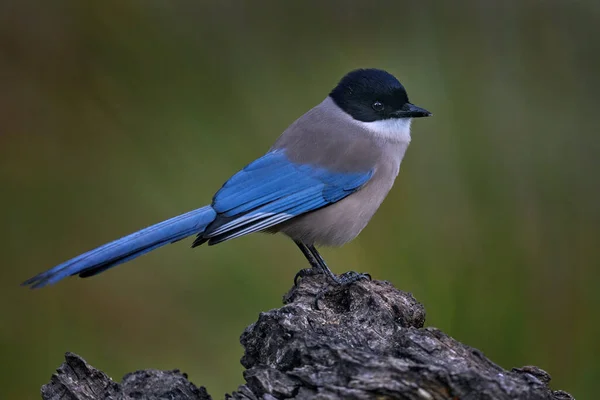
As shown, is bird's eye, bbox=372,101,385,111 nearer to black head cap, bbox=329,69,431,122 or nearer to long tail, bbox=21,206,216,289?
black head cap, bbox=329,69,431,122

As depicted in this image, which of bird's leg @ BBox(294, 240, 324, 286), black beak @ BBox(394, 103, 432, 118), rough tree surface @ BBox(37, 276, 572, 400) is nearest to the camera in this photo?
rough tree surface @ BBox(37, 276, 572, 400)

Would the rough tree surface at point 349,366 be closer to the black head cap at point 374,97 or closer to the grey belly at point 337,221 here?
the grey belly at point 337,221

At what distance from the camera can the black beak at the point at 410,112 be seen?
15.8 feet

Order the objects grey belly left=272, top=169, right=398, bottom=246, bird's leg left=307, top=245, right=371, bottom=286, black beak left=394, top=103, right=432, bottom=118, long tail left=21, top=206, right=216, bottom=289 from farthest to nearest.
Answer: black beak left=394, top=103, right=432, bottom=118
grey belly left=272, top=169, right=398, bottom=246
bird's leg left=307, top=245, right=371, bottom=286
long tail left=21, top=206, right=216, bottom=289

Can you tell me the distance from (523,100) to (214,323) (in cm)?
248

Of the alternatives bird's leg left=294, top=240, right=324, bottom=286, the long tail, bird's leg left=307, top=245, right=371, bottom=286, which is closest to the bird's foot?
bird's leg left=307, top=245, right=371, bottom=286

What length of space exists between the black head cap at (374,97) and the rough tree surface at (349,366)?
4.93ft

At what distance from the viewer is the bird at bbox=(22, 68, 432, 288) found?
4059 mm

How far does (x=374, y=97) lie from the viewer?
4.89 m

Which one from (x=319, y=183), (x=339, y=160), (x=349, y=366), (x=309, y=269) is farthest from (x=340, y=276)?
(x=349, y=366)

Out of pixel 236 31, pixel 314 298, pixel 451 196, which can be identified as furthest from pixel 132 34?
pixel 314 298

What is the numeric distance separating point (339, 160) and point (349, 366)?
6.83 feet

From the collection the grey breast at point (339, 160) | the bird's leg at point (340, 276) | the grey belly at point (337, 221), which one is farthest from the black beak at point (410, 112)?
the bird's leg at point (340, 276)

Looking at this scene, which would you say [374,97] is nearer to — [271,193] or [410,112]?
[410,112]
